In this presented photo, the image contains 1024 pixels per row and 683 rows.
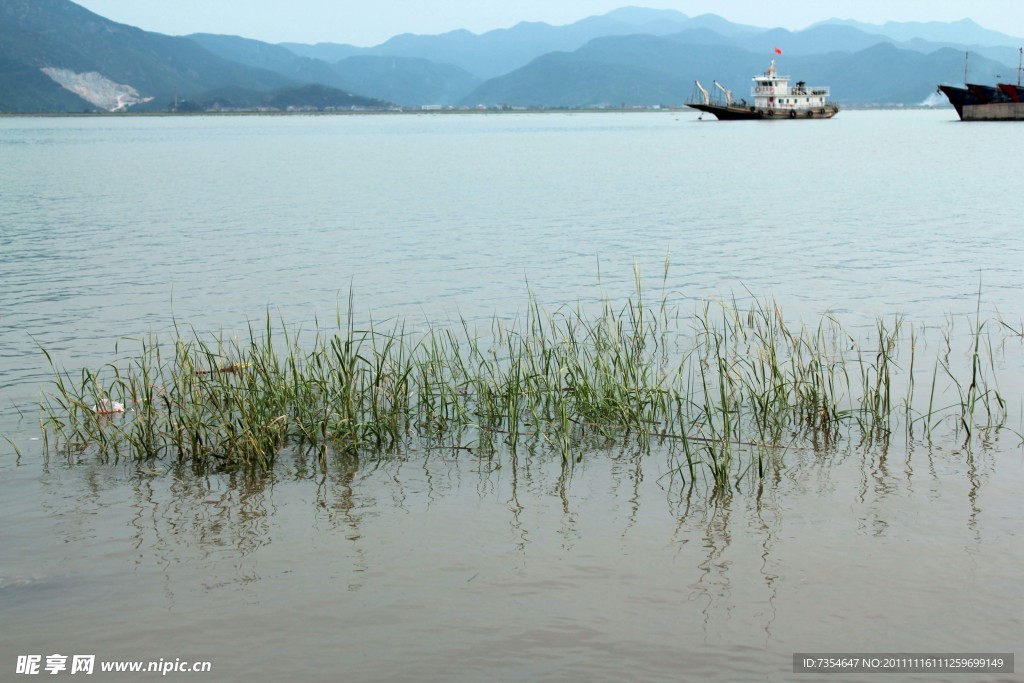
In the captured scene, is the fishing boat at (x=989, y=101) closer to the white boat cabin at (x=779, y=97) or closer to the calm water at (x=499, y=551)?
the white boat cabin at (x=779, y=97)

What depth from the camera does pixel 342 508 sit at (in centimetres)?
661

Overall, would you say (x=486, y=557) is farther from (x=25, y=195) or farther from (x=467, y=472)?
(x=25, y=195)

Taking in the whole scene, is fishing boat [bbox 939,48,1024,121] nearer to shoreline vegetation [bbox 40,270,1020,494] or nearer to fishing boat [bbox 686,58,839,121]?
fishing boat [bbox 686,58,839,121]

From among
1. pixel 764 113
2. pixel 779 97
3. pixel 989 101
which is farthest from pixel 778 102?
pixel 989 101

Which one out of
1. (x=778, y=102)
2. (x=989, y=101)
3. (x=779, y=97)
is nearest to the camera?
(x=989, y=101)

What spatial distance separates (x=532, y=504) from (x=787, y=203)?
22.6 meters

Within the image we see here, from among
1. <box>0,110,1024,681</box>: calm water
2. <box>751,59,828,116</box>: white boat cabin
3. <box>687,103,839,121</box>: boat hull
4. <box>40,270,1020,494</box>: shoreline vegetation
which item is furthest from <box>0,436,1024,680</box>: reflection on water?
<box>751,59,828,116</box>: white boat cabin

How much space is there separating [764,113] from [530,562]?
114458 millimetres

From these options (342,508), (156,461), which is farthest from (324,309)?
(342,508)

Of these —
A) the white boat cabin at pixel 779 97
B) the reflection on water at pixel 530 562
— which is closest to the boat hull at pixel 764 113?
the white boat cabin at pixel 779 97

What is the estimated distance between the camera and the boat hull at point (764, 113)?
112812 mm

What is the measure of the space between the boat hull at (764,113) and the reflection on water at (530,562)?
110510mm

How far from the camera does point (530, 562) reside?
5715mm

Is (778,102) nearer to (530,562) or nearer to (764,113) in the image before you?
(764,113)
